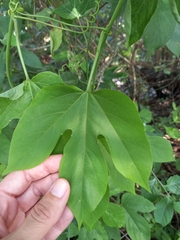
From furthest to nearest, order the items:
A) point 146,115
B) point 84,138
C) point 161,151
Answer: point 146,115
point 161,151
point 84,138

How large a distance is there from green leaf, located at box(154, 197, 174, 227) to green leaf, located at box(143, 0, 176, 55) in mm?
568

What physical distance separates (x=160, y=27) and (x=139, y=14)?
201 mm

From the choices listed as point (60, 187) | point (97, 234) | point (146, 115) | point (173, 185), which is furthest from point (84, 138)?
point (146, 115)

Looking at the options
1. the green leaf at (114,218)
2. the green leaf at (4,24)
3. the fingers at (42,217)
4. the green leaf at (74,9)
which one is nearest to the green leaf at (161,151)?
the green leaf at (114,218)

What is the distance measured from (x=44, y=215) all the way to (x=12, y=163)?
0.61ft

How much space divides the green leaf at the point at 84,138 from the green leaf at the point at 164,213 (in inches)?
21.4

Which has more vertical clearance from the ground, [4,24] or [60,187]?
[4,24]

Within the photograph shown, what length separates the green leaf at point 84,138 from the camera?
0.51m

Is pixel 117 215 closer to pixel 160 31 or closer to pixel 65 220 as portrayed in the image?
pixel 65 220

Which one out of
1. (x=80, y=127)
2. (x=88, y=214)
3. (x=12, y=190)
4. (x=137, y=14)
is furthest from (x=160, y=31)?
(x=12, y=190)

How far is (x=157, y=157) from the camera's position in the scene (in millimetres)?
808

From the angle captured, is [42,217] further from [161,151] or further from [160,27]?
[160,27]

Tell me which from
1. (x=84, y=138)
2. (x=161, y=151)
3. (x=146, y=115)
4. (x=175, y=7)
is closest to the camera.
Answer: (x=175, y=7)

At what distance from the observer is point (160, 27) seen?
28.0 inches
